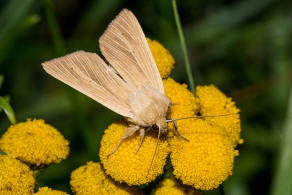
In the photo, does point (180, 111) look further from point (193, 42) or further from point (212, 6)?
point (212, 6)

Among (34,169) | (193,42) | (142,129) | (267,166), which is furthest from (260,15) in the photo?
(34,169)

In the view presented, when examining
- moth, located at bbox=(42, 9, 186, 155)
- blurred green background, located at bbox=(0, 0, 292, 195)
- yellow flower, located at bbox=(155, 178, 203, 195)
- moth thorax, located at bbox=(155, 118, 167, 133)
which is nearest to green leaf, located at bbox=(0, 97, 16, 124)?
moth, located at bbox=(42, 9, 186, 155)

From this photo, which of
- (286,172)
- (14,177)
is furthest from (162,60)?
(14,177)

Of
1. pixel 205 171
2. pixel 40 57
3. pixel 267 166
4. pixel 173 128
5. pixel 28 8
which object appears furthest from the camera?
pixel 40 57

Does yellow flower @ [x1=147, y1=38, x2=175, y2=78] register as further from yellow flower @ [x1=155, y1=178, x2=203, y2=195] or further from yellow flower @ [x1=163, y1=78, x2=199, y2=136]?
yellow flower @ [x1=155, y1=178, x2=203, y2=195]

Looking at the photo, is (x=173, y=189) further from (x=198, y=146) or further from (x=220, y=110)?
(x=220, y=110)

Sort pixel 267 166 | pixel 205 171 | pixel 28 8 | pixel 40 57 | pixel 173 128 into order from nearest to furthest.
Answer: pixel 205 171 < pixel 173 128 < pixel 267 166 < pixel 28 8 < pixel 40 57
